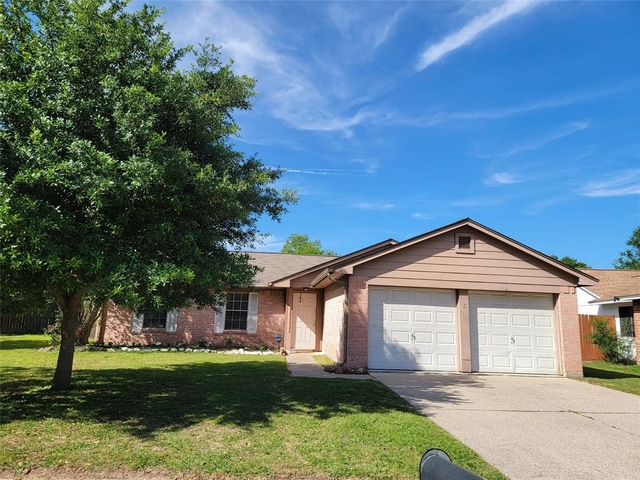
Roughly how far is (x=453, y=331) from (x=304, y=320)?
6.68 m

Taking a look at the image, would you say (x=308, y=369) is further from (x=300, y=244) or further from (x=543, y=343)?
(x=300, y=244)

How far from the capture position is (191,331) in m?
16.7

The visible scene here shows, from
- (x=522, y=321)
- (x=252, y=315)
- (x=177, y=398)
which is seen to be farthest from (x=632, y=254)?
(x=177, y=398)

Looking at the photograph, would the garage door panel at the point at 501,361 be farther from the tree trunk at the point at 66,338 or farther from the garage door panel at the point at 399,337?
the tree trunk at the point at 66,338

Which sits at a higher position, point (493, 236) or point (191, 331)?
point (493, 236)

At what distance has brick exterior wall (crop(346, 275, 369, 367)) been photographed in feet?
37.1

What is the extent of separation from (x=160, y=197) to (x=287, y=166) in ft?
12.1

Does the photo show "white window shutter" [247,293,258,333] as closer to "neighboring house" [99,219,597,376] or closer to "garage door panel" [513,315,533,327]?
"neighboring house" [99,219,597,376]

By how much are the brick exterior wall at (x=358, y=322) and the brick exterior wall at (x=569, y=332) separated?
5959 mm

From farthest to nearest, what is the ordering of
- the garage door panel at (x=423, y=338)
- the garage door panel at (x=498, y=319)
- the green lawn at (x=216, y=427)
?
the garage door panel at (x=498, y=319) → the garage door panel at (x=423, y=338) → the green lawn at (x=216, y=427)

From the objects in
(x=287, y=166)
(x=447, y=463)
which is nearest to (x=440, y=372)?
(x=287, y=166)

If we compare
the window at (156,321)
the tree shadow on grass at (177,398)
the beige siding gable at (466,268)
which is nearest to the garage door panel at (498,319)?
the beige siding gable at (466,268)

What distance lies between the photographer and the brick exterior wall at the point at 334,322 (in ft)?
39.7

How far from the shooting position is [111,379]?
8898 mm
